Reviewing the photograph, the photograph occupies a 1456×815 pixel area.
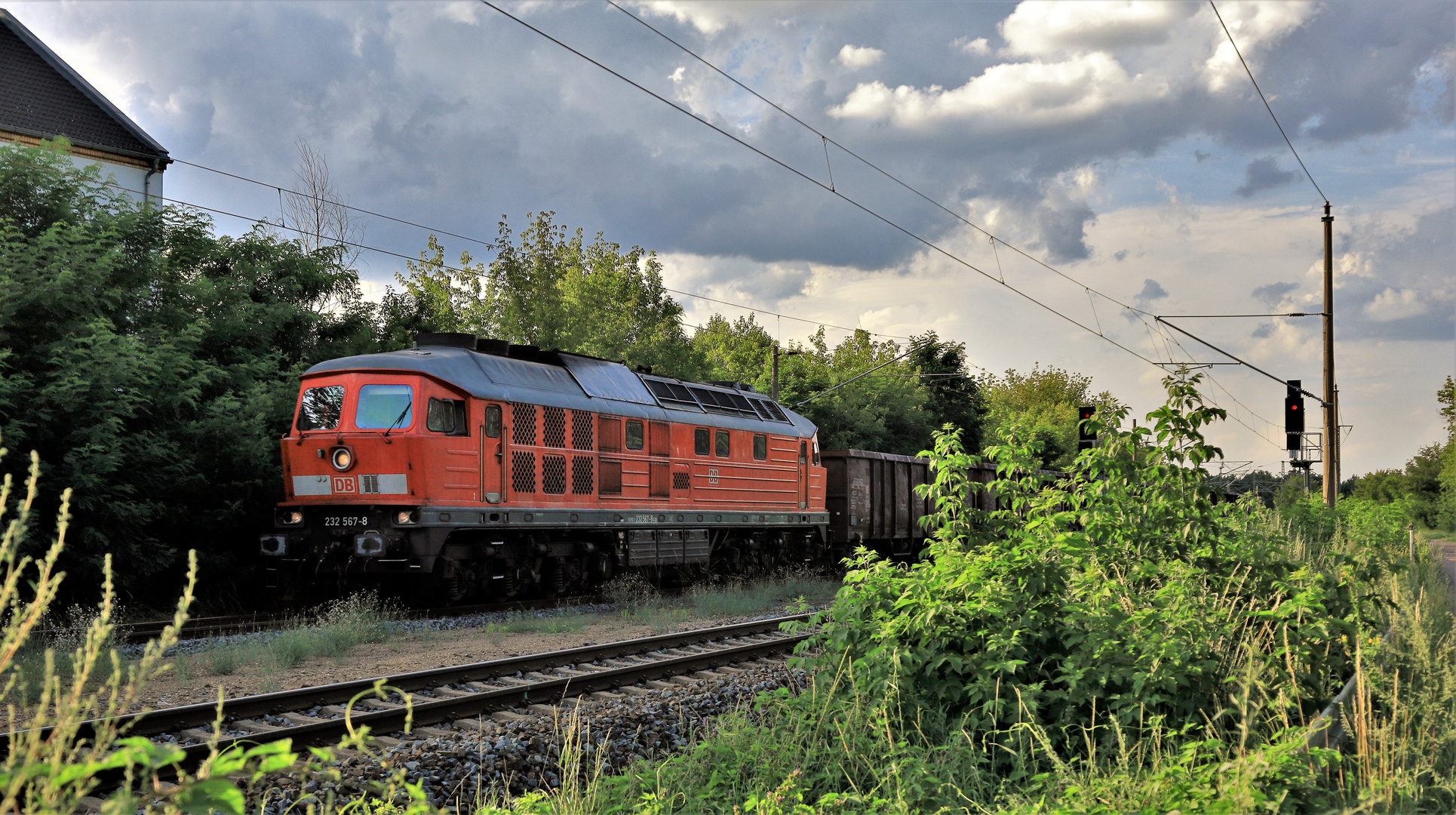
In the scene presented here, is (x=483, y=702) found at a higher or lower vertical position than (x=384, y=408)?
lower

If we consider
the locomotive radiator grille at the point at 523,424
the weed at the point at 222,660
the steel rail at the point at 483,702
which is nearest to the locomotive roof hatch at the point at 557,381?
the locomotive radiator grille at the point at 523,424

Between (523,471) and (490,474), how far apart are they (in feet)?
2.00

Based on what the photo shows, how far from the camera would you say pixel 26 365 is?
12.9 meters

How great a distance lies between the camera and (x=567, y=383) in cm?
1623

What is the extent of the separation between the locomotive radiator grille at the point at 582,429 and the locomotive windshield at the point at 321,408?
3.51 m

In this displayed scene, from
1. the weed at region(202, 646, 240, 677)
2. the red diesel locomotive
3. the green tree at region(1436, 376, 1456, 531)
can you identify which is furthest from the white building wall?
the green tree at region(1436, 376, 1456, 531)

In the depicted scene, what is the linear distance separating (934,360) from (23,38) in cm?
3915

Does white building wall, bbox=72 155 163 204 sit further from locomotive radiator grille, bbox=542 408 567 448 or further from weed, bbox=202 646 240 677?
weed, bbox=202 646 240 677

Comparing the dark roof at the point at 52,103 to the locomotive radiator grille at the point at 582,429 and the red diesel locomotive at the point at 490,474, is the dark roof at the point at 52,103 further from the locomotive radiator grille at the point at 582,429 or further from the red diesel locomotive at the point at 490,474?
the locomotive radiator grille at the point at 582,429

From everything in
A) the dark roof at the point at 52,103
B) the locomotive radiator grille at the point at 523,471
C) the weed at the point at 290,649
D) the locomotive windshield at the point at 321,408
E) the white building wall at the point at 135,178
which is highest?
the dark roof at the point at 52,103

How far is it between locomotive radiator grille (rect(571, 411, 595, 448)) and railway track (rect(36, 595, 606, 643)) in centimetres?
254

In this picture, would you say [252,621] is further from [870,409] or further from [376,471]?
[870,409]

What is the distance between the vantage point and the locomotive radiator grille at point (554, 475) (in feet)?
50.6

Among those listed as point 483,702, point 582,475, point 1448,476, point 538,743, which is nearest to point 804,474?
point 582,475
